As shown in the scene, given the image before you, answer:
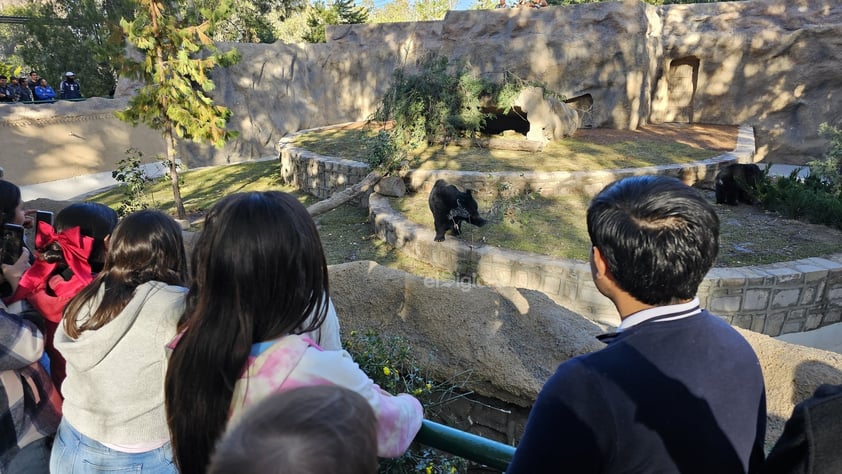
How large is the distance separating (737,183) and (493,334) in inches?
253

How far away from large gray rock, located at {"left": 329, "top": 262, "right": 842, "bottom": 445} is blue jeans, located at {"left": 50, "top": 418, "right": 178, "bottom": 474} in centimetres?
168

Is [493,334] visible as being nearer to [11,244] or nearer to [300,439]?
[11,244]

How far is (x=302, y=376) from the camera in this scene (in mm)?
1048

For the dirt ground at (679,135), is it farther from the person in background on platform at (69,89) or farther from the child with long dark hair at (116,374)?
the person in background on platform at (69,89)

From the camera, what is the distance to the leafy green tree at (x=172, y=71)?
7523mm

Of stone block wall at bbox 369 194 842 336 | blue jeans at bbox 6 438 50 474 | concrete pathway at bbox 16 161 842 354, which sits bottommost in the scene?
concrete pathway at bbox 16 161 842 354

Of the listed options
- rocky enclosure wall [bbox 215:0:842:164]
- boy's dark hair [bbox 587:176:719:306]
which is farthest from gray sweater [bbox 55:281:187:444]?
rocky enclosure wall [bbox 215:0:842:164]

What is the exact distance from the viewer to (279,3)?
2541 centimetres

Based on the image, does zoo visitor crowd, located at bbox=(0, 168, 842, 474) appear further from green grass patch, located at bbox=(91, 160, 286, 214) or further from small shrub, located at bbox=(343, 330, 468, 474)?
green grass patch, located at bbox=(91, 160, 286, 214)

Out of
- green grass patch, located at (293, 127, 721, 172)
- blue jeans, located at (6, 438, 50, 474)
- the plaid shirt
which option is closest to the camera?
the plaid shirt

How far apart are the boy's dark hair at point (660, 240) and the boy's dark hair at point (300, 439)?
2.10 ft

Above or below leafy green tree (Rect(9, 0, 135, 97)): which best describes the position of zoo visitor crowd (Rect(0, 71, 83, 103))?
below

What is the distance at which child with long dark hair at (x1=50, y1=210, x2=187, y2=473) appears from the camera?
4.56 ft

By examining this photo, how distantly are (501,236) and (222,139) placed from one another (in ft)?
15.4
